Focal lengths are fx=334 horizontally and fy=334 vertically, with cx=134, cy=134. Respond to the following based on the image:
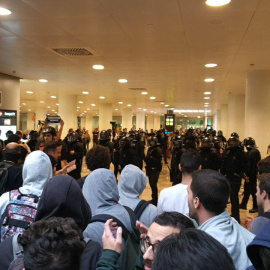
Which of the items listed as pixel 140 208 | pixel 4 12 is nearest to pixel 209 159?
pixel 140 208

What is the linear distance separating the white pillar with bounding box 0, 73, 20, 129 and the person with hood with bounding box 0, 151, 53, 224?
1060cm

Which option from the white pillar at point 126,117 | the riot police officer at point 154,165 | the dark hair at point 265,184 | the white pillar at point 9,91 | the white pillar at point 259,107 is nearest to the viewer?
the dark hair at point 265,184

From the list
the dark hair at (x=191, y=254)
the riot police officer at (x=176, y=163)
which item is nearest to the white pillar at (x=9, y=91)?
the riot police officer at (x=176, y=163)

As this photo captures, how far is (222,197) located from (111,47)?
6.23m

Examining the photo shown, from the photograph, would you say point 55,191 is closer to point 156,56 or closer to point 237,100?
point 156,56

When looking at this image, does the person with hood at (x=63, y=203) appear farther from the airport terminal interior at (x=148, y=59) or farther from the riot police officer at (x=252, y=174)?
the riot police officer at (x=252, y=174)

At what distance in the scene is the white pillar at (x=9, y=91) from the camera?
13019 millimetres

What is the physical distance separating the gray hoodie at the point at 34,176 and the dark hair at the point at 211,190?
1522 mm

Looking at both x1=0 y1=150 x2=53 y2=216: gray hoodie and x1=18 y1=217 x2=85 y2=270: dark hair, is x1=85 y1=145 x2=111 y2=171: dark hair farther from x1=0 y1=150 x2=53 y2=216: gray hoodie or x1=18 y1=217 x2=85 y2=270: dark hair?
x1=18 y1=217 x2=85 y2=270: dark hair

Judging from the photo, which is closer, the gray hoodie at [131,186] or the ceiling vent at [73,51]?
the gray hoodie at [131,186]

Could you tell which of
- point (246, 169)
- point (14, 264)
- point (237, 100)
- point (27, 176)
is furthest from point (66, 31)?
point (237, 100)

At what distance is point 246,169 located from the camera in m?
7.58

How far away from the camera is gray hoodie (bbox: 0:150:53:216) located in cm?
311

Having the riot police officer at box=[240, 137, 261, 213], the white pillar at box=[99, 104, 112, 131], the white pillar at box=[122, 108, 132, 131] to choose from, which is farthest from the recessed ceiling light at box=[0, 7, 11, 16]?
→ the white pillar at box=[122, 108, 132, 131]
